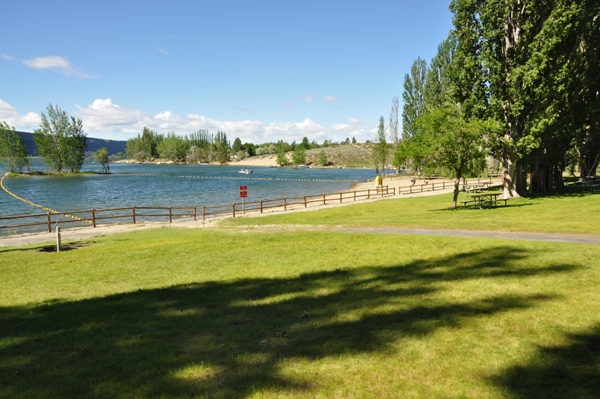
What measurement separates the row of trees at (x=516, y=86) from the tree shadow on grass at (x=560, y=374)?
2128 centimetres

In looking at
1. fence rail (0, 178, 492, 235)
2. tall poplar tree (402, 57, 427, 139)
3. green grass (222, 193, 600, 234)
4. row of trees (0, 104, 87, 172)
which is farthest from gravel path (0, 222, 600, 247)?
row of trees (0, 104, 87, 172)

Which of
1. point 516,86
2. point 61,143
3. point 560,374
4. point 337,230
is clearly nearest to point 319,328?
point 560,374

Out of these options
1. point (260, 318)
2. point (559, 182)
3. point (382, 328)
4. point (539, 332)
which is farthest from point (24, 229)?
point (559, 182)

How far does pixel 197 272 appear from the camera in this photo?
1116 centimetres

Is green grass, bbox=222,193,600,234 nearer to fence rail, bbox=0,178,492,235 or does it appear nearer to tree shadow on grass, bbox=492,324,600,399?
fence rail, bbox=0,178,492,235

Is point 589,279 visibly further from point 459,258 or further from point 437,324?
point 437,324

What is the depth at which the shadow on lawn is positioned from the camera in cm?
471

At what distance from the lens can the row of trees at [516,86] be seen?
2512 centimetres

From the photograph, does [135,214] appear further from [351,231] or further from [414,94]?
[414,94]

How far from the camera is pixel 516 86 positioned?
2686 cm

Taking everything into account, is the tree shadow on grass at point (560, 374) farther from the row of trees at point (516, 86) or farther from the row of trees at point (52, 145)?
the row of trees at point (52, 145)

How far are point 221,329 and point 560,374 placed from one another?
4841mm

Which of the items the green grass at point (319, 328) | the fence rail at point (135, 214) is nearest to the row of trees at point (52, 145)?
the fence rail at point (135, 214)

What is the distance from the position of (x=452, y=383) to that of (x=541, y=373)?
1.11m
